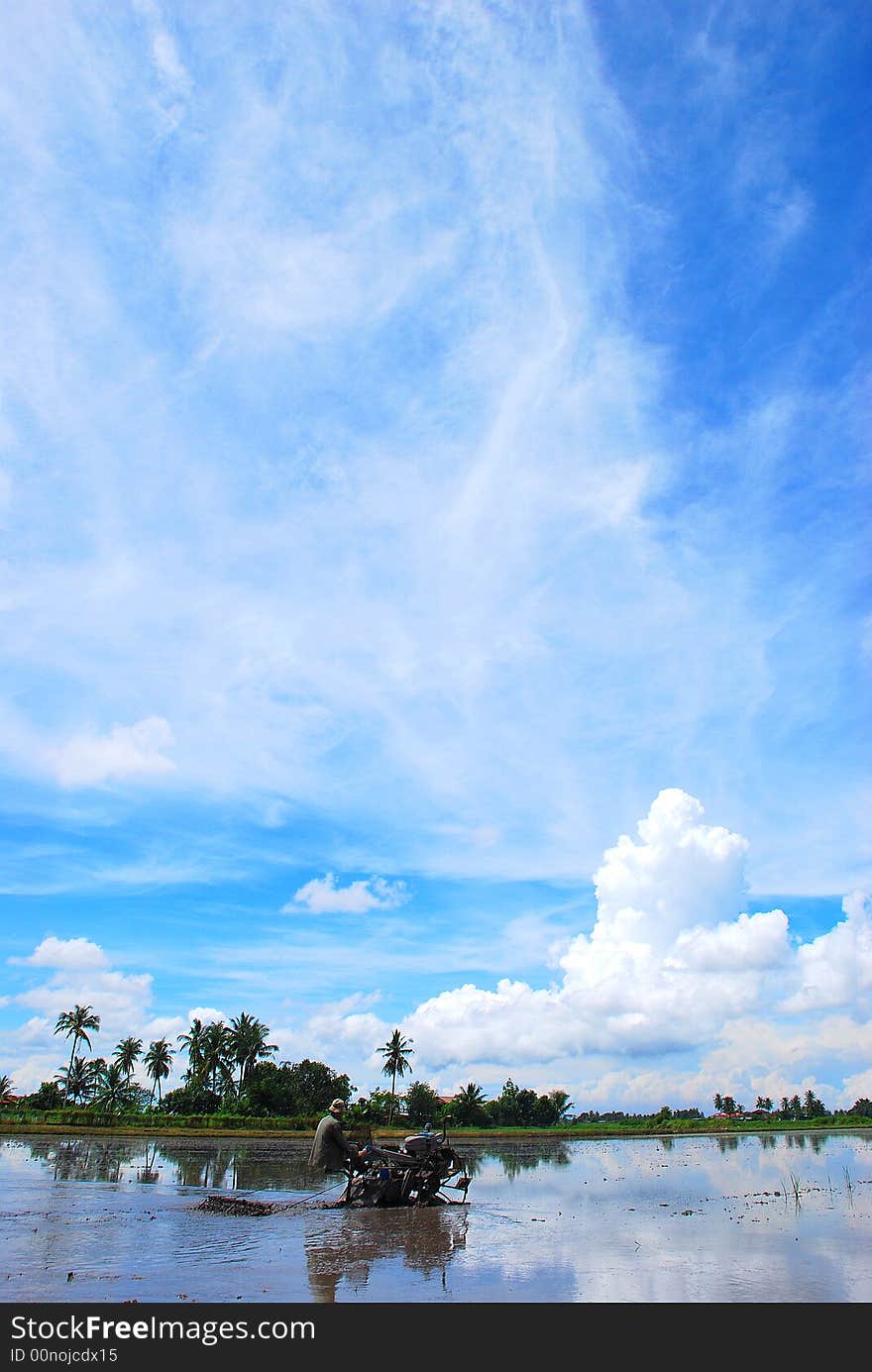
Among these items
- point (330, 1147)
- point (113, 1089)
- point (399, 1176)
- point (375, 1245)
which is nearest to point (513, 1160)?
point (399, 1176)

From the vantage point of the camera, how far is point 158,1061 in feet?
329

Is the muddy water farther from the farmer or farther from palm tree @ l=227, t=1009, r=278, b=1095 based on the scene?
palm tree @ l=227, t=1009, r=278, b=1095

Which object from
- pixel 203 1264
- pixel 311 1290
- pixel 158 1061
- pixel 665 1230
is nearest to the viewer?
pixel 311 1290

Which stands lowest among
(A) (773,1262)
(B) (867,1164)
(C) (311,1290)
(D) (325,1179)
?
(B) (867,1164)

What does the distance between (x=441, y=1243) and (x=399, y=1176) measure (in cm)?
598

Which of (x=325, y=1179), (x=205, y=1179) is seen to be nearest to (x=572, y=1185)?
(x=325, y=1179)

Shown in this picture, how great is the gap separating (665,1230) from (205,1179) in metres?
19.5

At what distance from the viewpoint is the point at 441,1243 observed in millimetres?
15352

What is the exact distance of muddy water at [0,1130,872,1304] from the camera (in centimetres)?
1096

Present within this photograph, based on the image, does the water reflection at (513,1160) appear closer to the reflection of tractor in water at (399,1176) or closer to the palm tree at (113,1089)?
the reflection of tractor in water at (399,1176)

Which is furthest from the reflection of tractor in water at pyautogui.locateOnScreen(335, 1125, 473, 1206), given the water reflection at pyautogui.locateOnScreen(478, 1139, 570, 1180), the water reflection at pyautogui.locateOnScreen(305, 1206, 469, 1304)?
the water reflection at pyautogui.locateOnScreen(478, 1139, 570, 1180)
